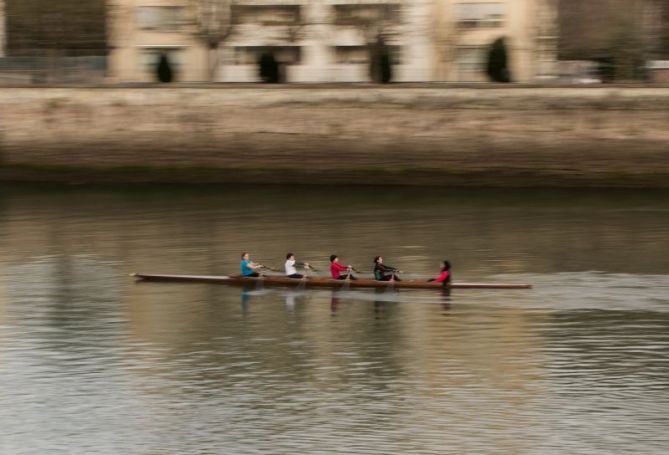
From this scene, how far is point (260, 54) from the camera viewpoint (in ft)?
220

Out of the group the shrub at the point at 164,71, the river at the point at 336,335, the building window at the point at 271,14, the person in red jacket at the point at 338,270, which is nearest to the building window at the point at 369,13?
the building window at the point at 271,14

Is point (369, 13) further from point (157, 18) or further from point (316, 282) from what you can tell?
point (316, 282)

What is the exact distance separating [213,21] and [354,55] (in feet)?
31.2

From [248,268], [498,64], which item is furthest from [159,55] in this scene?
[248,268]

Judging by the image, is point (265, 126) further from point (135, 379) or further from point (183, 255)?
point (135, 379)

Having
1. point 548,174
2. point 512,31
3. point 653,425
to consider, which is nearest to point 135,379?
point 653,425

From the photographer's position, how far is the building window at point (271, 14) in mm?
62691

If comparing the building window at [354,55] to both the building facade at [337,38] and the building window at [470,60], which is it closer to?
the building facade at [337,38]

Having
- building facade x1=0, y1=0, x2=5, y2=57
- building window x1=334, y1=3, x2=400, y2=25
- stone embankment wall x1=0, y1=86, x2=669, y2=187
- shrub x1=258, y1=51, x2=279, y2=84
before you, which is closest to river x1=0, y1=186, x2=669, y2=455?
stone embankment wall x1=0, y1=86, x2=669, y2=187

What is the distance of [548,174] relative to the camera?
4909cm

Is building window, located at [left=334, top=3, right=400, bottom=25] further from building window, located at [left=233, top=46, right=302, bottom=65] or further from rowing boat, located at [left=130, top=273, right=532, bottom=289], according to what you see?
rowing boat, located at [left=130, top=273, right=532, bottom=289]

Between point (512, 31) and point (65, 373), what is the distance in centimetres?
4442

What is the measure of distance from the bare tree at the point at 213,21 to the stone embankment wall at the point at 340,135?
800cm

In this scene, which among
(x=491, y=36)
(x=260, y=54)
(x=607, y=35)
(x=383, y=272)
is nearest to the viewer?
(x=383, y=272)
